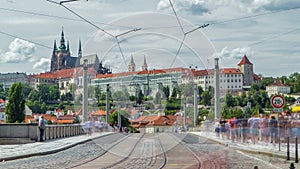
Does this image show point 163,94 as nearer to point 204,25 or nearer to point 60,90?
point 204,25

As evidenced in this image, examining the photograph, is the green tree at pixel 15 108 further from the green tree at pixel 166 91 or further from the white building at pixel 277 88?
the white building at pixel 277 88

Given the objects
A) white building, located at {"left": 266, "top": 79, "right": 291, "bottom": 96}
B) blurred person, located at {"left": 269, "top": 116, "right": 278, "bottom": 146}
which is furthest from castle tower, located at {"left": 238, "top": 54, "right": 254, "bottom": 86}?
blurred person, located at {"left": 269, "top": 116, "right": 278, "bottom": 146}

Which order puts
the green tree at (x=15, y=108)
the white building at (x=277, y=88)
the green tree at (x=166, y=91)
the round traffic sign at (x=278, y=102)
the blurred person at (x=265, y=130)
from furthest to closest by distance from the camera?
the white building at (x=277, y=88), the green tree at (x=15, y=108), the green tree at (x=166, y=91), the blurred person at (x=265, y=130), the round traffic sign at (x=278, y=102)

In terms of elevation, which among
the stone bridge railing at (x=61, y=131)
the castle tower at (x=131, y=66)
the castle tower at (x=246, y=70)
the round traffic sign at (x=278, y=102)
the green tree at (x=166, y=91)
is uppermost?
the castle tower at (x=246, y=70)

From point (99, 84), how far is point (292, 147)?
77.9 ft

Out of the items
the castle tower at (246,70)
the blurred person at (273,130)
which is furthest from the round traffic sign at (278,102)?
the castle tower at (246,70)

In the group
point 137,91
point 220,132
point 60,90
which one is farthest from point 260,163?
point 60,90

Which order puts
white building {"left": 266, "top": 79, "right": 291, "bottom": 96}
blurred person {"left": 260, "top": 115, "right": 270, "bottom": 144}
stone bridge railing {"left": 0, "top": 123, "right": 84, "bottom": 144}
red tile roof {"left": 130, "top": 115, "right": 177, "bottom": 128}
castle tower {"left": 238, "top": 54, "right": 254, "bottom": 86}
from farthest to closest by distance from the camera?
castle tower {"left": 238, "top": 54, "right": 254, "bottom": 86} → white building {"left": 266, "top": 79, "right": 291, "bottom": 96} → red tile roof {"left": 130, "top": 115, "right": 177, "bottom": 128} → stone bridge railing {"left": 0, "top": 123, "right": 84, "bottom": 144} → blurred person {"left": 260, "top": 115, "right": 270, "bottom": 144}

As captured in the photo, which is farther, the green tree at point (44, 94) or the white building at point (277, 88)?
the white building at point (277, 88)

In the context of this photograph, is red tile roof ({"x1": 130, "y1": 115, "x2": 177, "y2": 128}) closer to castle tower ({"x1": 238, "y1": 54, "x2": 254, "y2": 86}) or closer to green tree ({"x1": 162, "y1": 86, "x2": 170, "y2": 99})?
green tree ({"x1": 162, "y1": 86, "x2": 170, "y2": 99})

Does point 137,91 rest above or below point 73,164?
above

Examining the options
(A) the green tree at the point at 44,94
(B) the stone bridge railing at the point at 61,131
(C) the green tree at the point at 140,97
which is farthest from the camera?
(A) the green tree at the point at 44,94

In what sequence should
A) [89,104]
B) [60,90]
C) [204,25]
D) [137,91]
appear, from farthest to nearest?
[60,90] < [89,104] < [137,91] < [204,25]

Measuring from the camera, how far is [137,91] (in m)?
33.1
